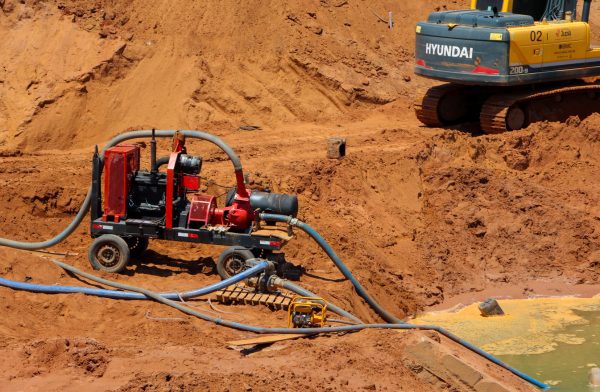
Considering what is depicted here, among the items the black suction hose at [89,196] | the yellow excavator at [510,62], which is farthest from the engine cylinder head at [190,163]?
the yellow excavator at [510,62]

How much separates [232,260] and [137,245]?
156 centimetres

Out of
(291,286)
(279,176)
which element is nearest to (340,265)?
(291,286)

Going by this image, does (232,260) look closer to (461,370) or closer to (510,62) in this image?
(461,370)

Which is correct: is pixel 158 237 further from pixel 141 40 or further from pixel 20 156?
pixel 141 40

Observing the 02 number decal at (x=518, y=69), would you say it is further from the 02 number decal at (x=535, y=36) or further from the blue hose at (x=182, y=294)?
the blue hose at (x=182, y=294)

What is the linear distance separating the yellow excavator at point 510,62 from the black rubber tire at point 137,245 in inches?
292

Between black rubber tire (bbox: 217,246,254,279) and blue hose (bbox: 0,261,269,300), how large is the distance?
27.1 inches

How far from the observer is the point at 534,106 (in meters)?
19.2

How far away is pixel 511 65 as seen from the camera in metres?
18.3

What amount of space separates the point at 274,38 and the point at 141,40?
8.98ft

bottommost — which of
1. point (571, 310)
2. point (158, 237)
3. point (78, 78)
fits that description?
point (571, 310)

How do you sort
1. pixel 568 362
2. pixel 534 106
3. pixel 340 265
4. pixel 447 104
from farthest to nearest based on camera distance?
pixel 447 104
pixel 534 106
pixel 340 265
pixel 568 362

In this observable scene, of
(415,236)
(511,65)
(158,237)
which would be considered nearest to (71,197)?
(158,237)

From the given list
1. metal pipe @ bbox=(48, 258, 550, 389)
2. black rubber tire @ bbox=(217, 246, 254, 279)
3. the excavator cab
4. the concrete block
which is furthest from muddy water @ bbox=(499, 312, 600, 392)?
the excavator cab
